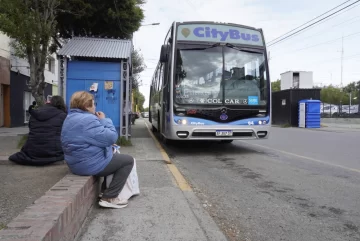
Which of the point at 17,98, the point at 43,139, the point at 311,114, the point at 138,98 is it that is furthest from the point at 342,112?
the point at 138,98

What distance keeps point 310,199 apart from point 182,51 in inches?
198

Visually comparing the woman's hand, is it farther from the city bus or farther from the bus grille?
the bus grille

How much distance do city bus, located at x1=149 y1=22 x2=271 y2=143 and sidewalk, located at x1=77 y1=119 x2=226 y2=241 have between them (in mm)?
3407

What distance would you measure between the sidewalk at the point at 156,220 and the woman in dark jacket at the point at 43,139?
1.71 meters

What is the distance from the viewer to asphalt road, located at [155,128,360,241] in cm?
364

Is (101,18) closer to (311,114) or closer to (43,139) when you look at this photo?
(43,139)

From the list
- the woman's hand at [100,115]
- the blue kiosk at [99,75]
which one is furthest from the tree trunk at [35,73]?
the woman's hand at [100,115]

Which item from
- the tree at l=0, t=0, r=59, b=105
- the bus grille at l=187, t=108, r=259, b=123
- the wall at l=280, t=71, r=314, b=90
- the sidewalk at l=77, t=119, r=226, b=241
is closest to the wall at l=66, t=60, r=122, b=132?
the tree at l=0, t=0, r=59, b=105

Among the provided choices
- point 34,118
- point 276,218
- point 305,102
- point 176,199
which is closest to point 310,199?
point 276,218

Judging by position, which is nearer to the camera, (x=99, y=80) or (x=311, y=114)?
(x=99, y=80)

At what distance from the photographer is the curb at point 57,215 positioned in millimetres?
2184

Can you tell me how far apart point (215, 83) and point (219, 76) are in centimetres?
22

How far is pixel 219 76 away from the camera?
8523 millimetres

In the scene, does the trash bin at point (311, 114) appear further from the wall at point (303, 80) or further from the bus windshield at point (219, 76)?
the bus windshield at point (219, 76)
